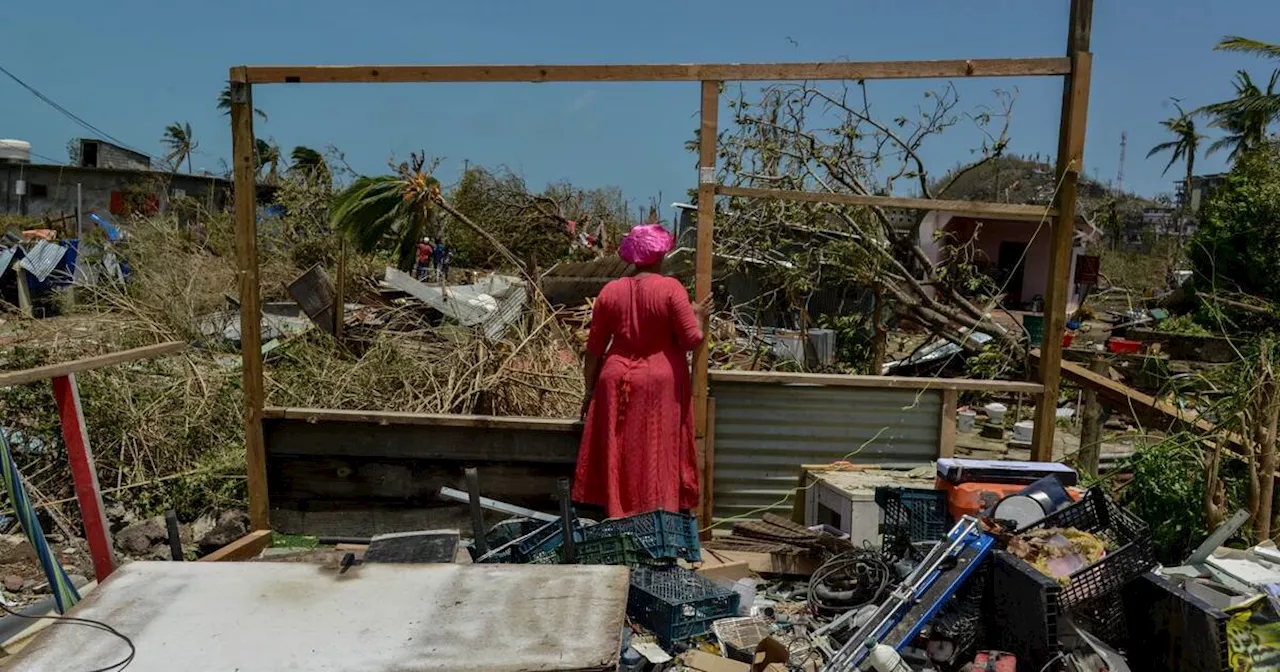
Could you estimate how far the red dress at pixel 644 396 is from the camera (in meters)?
4.46

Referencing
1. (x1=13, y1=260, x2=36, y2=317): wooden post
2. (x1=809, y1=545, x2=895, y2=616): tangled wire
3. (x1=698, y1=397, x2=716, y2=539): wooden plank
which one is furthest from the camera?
(x1=13, y1=260, x2=36, y2=317): wooden post

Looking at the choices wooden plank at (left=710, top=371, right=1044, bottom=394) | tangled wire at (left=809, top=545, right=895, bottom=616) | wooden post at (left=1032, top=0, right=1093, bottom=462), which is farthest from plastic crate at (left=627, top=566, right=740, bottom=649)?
wooden post at (left=1032, top=0, right=1093, bottom=462)

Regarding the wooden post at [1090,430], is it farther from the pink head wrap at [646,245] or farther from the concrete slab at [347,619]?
the concrete slab at [347,619]

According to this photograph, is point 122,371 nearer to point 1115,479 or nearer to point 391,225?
point 391,225

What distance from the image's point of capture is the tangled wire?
3.61 meters

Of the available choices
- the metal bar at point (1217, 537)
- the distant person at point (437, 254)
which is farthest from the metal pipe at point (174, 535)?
the distant person at point (437, 254)

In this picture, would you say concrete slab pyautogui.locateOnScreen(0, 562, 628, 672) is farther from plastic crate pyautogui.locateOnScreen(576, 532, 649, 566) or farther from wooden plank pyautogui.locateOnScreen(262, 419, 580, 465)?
wooden plank pyautogui.locateOnScreen(262, 419, 580, 465)

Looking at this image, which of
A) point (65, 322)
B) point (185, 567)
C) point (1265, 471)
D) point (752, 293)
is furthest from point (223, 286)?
point (1265, 471)

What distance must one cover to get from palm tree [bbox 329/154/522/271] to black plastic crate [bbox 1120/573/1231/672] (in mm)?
4925

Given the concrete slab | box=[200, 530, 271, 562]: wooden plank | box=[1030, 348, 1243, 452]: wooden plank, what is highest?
box=[1030, 348, 1243, 452]: wooden plank

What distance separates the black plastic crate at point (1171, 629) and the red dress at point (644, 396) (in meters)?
2.10

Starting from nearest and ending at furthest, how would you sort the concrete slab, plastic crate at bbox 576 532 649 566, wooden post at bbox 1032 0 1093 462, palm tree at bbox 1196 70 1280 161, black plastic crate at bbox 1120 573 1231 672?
the concrete slab, black plastic crate at bbox 1120 573 1231 672, plastic crate at bbox 576 532 649 566, wooden post at bbox 1032 0 1093 462, palm tree at bbox 1196 70 1280 161

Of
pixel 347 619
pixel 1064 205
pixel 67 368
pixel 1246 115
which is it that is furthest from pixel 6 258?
pixel 1246 115

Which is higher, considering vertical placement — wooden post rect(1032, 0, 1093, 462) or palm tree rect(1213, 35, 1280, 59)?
palm tree rect(1213, 35, 1280, 59)
